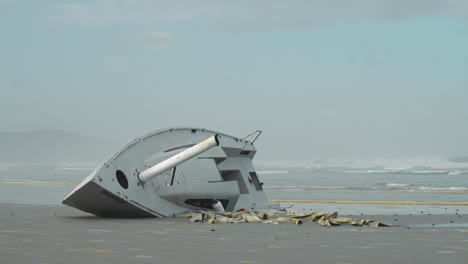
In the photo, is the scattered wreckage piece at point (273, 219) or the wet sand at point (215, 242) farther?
the scattered wreckage piece at point (273, 219)

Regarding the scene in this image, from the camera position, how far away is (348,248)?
13586 mm

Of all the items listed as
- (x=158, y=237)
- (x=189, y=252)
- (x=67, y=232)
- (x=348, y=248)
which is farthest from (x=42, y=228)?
(x=348, y=248)

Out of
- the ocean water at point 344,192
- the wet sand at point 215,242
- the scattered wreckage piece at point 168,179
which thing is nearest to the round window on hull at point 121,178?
the scattered wreckage piece at point 168,179

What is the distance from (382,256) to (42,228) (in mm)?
8365

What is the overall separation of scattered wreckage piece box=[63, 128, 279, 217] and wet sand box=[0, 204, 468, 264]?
2.60ft

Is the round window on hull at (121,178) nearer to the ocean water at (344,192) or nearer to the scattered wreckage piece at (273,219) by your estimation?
the scattered wreckage piece at (273,219)

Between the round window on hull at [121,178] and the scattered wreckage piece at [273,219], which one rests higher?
the round window on hull at [121,178]

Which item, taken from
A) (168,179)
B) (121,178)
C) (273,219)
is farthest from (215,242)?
(168,179)

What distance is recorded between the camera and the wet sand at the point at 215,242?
38.8ft

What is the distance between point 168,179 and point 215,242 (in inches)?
307

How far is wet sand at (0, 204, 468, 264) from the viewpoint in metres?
11.8

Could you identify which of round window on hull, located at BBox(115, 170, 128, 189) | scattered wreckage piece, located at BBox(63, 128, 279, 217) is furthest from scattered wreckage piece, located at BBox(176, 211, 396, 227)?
round window on hull, located at BBox(115, 170, 128, 189)

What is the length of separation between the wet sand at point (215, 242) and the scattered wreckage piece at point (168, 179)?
0.79m

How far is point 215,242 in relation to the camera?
1456 centimetres
